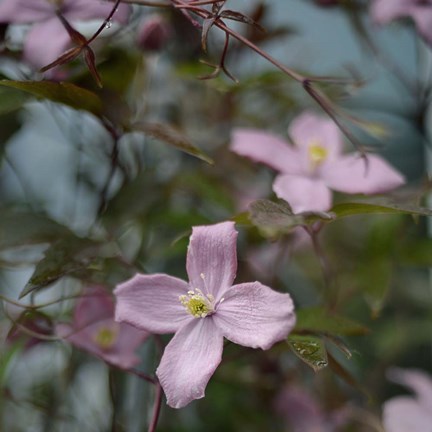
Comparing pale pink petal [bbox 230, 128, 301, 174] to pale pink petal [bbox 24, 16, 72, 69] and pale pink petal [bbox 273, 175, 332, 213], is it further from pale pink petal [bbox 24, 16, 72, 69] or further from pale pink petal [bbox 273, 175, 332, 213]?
pale pink petal [bbox 24, 16, 72, 69]

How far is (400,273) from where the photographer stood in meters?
0.87

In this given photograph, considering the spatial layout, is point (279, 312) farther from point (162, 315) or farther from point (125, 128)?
point (125, 128)

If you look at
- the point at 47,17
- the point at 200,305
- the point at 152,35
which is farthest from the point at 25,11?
the point at 200,305

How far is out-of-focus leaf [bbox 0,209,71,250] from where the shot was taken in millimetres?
406

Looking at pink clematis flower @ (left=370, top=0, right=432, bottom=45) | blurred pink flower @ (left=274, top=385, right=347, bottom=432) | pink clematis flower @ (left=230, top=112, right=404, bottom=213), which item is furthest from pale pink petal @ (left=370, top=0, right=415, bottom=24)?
blurred pink flower @ (left=274, top=385, right=347, bottom=432)

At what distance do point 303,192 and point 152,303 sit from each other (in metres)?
0.13

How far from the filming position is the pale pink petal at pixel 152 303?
325mm

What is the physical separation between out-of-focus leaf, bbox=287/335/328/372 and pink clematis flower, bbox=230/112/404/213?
9 centimetres

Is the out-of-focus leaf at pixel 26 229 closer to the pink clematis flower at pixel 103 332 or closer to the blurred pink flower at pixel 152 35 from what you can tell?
the pink clematis flower at pixel 103 332

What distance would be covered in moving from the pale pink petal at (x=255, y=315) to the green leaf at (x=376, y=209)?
68 millimetres

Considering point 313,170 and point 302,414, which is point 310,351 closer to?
point 313,170

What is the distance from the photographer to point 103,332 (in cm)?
42

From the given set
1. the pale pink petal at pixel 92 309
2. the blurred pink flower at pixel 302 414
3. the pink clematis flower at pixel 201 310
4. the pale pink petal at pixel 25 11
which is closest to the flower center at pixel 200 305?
the pink clematis flower at pixel 201 310

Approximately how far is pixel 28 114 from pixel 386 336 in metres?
0.46
